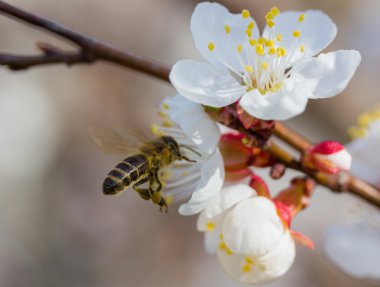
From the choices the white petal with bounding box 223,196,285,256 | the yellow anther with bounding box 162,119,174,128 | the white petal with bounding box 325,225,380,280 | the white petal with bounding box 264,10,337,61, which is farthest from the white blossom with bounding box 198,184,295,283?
the white petal with bounding box 325,225,380,280

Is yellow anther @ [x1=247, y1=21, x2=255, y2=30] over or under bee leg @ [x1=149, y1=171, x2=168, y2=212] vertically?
over

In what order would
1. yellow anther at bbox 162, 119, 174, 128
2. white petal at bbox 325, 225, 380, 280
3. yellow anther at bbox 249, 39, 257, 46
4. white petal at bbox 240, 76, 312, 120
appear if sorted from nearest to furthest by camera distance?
1. white petal at bbox 240, 76, 312, 120
2. yellow anther at bbox 249, 39, 257, 46
3. yellow anther at bbox 162, 119, 174, 128
4. white petal at bbox 325, 225, 380, 280

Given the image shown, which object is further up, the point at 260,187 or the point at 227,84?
the point at 227,84

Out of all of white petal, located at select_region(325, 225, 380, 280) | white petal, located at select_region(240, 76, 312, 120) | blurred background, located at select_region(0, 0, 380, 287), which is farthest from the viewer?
blurred background, located at select_region(0, 0, 380, 287)

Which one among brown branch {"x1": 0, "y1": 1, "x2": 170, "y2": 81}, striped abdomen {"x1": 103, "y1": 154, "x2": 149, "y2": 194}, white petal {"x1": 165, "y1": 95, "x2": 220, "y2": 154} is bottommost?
striped abdomen {"x1": 103, "y1": 154, "x2": 149, "y2": 194}

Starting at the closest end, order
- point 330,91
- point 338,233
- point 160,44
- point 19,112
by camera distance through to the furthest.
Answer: point 330,91 < point 338,233 < point 19,112 < point 160,44

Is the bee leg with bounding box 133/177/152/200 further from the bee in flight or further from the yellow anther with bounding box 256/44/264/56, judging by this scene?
the yellow anther with bounding box 256/44/264/56

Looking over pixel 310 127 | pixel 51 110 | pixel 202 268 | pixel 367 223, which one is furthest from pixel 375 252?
pixel 51 110

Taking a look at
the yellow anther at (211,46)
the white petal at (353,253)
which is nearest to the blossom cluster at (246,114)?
the yellow anther at (211,46)

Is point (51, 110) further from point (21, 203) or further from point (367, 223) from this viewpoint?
point (367, 223)
